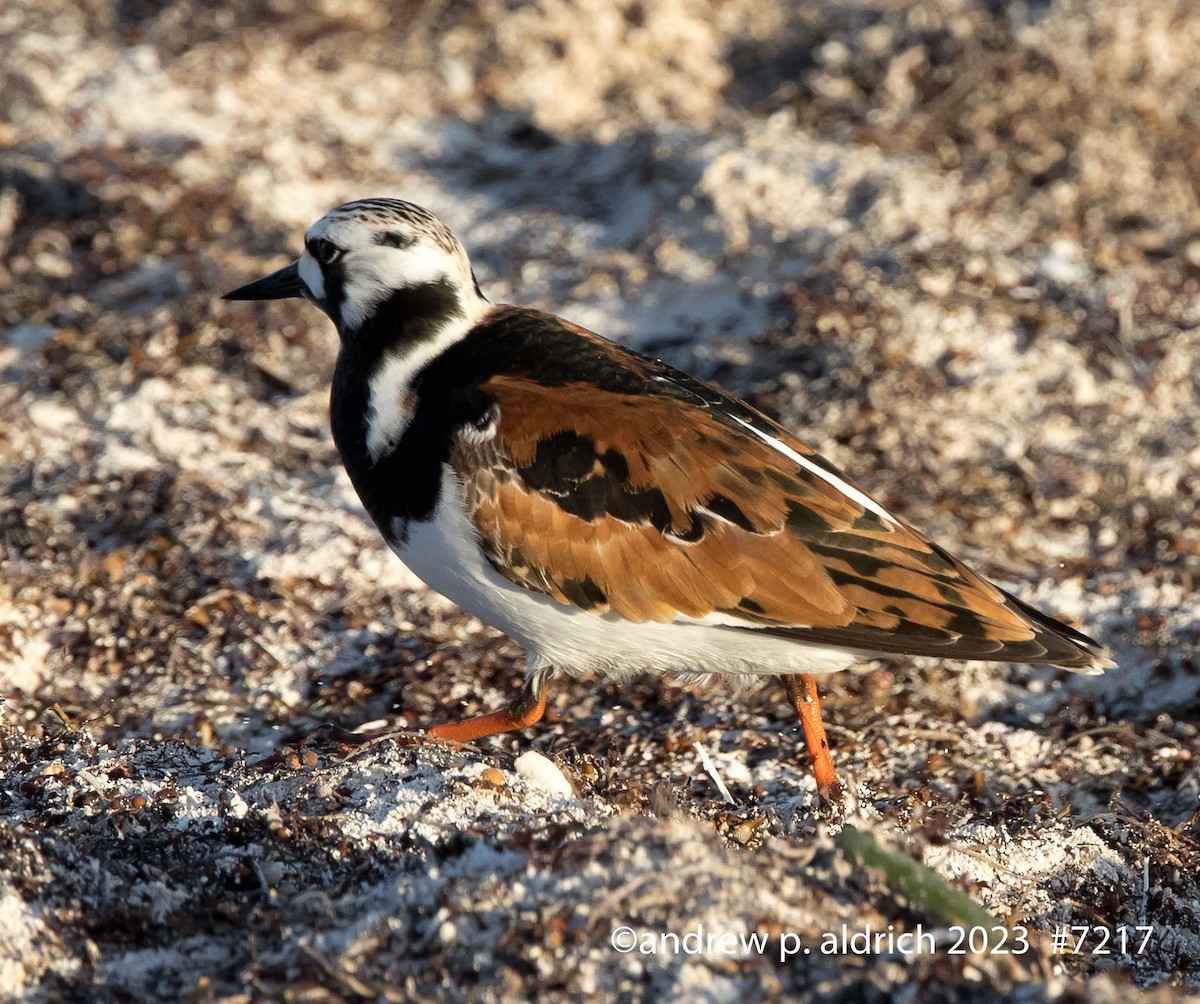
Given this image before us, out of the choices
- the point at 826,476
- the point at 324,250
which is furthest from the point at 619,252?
the point at 826,476


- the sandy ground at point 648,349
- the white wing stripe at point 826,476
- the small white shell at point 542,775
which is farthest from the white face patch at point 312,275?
the small white shell at point 542,775

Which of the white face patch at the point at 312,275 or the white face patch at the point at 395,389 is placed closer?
the white face patch at the point at 395,389

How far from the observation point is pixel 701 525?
133 inches

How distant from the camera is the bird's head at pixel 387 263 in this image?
3727 millimetres

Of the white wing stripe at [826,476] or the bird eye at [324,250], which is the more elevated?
the bird eye at [324,250]

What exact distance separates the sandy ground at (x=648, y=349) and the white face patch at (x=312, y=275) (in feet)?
3.19

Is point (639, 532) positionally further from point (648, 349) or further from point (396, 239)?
point (648, 349)

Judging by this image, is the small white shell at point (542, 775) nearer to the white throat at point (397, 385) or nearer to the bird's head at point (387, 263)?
the white throat at point (397, 385)

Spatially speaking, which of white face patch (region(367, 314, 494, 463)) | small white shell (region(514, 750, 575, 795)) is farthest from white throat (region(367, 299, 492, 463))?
small white shell (region(514, 750, 575, 795))

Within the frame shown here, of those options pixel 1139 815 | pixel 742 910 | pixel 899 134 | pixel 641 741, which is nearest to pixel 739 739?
pixel 641 741

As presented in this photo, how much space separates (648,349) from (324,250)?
6.74 feet

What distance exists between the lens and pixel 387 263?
12.3 feet

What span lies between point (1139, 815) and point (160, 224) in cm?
465

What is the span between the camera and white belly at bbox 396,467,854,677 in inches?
134
